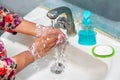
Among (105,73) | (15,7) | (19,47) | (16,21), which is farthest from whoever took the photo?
(15,7)

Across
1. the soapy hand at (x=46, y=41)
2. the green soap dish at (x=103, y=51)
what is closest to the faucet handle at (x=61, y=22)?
the soapy hand at (x=46, y=41)

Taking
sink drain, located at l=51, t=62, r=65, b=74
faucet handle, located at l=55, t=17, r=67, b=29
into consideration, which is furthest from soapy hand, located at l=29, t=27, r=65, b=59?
sink drain, located at l=51, t=62, r=65, b=74

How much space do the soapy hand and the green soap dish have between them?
0.12m

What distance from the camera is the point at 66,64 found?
1.09 metres

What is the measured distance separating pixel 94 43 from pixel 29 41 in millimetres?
290

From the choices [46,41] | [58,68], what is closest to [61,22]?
[46,41]

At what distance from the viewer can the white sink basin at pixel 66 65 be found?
3.26 feet

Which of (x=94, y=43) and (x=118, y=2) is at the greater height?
(x=118, y=2)

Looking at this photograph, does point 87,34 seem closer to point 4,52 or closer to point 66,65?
point 66,65

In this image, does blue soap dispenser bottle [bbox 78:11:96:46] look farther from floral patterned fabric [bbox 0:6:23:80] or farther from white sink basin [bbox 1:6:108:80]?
floral patterned fabric [bbox 0:6:23:80]

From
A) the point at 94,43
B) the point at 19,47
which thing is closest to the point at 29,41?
the point at 19,47

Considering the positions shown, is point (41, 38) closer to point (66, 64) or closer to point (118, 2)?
point (66, 64)

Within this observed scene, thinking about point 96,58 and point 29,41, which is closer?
point 96,58

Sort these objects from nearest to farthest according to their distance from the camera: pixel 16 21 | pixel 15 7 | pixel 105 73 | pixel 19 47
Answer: pixel 105 73 < pixel 16 21 < pixel 19 47 < pixel 15 7
